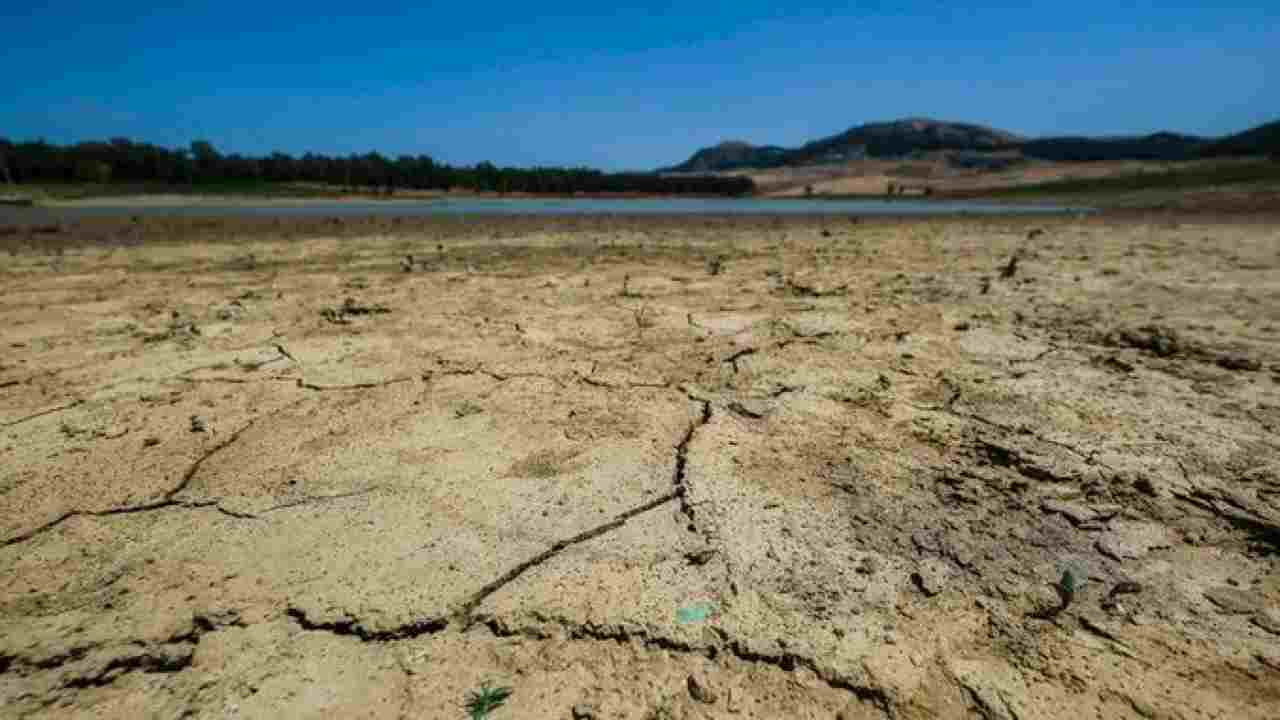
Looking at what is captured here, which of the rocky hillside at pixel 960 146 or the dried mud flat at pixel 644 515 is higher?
the rocky hillside at pixel 960 146

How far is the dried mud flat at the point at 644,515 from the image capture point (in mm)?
1190

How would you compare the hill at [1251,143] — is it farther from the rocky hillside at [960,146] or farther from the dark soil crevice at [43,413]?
the dark soil crevice at [43,413]

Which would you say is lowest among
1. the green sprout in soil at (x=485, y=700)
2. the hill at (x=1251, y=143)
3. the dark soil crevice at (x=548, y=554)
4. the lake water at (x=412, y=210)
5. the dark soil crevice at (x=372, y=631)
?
the green sprout in soil at (x=485, y=700)

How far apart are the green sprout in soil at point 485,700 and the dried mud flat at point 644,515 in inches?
0.7

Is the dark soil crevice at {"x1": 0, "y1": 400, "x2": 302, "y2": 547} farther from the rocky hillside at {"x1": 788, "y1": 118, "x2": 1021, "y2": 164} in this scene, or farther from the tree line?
the rocky hillside at {"x1": 788, "y1": 118, "x2": 1021, "y2": 164}

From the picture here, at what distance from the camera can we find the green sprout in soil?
1.11 metres

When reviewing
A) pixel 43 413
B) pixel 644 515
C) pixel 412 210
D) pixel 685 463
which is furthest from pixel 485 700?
pixel 412 210

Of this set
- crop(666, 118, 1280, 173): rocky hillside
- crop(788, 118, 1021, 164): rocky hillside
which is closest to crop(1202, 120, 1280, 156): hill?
crop(666, 118, 1280, 173): rocky hillside

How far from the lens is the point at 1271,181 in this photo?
23.6 meters

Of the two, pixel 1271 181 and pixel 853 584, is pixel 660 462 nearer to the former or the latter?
pixel 853 584

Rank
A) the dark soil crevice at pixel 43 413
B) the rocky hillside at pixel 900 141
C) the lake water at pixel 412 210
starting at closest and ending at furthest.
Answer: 1. the dark soil crevice at pixel 43 413
2. the lake water at pixel 412 210
3. the rocky hillside at pixel 900 141

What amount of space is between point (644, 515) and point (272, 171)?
50685 mm

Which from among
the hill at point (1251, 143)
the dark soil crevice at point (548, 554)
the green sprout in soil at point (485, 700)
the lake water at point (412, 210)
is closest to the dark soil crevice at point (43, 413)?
the dark soil crevice at point (548, 554)

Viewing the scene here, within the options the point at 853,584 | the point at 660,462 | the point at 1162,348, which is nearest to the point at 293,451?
the point at 660,462
